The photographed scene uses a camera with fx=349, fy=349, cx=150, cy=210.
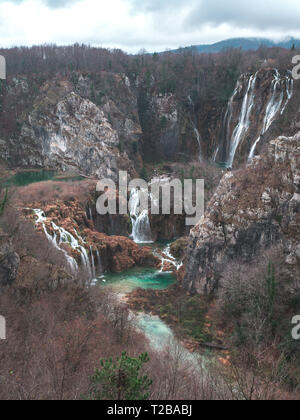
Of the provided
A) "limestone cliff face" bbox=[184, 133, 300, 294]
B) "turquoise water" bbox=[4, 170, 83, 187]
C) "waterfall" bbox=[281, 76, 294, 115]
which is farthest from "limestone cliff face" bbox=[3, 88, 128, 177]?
"limestone cliff face" bbox=[184, 133, 300, 294]

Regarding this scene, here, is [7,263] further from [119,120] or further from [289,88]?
[119,120]

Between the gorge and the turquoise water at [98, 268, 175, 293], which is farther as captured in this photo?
the turquoise water at [98, 268, 175, 293]

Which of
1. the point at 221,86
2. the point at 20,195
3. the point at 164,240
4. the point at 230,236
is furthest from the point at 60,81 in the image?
the point at 230,236

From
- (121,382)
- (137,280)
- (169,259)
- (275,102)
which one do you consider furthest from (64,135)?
(121,382)

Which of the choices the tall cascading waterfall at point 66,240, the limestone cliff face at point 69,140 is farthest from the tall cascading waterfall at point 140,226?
the limestone cliff face at point 69,140

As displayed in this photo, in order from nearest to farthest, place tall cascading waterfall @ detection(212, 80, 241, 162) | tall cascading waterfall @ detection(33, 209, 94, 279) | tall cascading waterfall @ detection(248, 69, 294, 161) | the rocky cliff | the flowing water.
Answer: the flowing water
tall cascading waterfall @ detection(33, 209, 94, 279)
tall cascading waterfall @ detection(248, 69, 294, 161)
the rocky cliff
tall cascading waterfall @ detection(212, 80, 241, 162)

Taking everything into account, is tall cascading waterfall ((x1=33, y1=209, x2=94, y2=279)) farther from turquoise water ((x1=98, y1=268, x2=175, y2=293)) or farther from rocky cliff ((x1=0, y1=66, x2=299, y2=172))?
rocky cliff ((x1=0, y1=66, x2=299, y2=172))
